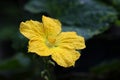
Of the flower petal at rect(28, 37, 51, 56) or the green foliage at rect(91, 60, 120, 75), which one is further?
the green foliage at rect(91, 60, 120, 75)

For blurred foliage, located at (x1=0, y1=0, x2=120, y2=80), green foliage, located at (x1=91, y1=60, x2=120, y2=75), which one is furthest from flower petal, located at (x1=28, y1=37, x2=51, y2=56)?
green foliage, located at (x1=91, y1=60, x2=120, y2=75)

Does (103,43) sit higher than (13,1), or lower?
lower

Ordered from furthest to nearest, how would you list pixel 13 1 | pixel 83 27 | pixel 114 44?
pixel 13 1
pixel 114 44
pixel 83 27

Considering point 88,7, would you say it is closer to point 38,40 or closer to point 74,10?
point 74,10

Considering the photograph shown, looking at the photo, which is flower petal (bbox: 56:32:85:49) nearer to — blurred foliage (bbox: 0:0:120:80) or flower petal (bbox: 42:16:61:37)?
flower petal (bbox: 42:16:61:37)

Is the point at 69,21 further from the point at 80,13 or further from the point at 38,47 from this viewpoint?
the point at 38,47

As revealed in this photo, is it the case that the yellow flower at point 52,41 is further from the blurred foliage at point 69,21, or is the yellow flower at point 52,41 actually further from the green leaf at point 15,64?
the green leaf at point 15,64


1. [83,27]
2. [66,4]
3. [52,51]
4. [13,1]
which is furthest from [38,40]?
[13,1]
